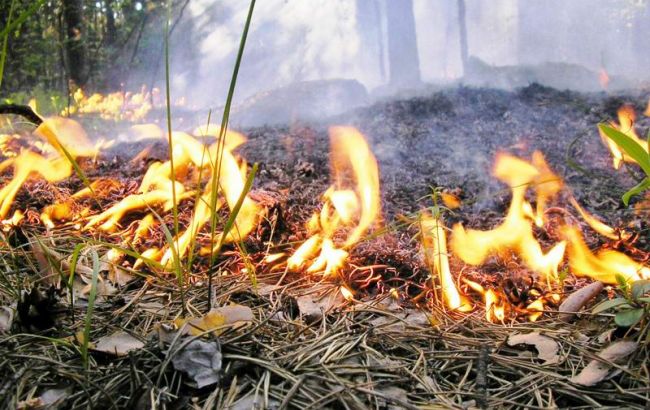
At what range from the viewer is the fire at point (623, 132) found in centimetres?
257

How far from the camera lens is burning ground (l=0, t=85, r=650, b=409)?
0.96 metres

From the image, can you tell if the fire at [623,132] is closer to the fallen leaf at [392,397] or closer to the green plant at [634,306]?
the green plant at [634,306]

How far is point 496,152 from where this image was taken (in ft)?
10.1

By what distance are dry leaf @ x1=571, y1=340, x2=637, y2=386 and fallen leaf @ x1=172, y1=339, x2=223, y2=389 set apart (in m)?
0.76

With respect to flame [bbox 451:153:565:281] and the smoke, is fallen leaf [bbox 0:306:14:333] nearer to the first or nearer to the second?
flame [bbox 451:153:565:281]

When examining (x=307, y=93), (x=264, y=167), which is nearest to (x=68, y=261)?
(x=264, y=167)

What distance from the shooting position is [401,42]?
666 centimetres

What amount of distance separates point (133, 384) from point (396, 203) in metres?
1.59

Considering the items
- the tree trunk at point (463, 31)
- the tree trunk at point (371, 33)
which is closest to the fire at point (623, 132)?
the tree trunk at point (463, 31)

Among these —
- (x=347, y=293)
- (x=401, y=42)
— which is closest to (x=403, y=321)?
(x=347, y=293)

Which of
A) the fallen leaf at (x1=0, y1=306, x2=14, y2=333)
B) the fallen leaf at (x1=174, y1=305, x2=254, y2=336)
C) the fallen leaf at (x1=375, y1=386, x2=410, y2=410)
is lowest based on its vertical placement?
the fallen leaf at (x1=375, y1=386, x2=410, y2=410)

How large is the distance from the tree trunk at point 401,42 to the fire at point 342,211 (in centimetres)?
390

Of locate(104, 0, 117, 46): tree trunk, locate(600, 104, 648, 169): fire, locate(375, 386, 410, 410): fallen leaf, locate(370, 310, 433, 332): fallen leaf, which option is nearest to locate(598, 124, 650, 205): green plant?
locate(370, 310, 433, 332): fallen leaf

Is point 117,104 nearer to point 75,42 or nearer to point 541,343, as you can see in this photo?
point 75,42
